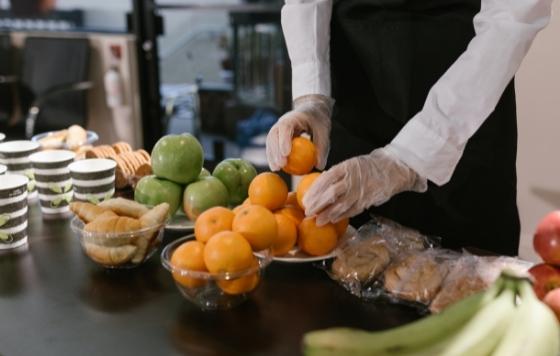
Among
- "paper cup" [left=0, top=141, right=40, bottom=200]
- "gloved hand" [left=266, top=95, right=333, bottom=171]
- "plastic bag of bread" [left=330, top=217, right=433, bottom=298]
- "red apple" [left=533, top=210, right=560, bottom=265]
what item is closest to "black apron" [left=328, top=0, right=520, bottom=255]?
"gloved hand" [left=266, top=95, right=333, bottom=171]

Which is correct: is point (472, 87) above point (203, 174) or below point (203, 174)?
above

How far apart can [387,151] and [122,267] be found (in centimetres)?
54

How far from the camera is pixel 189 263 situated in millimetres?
966

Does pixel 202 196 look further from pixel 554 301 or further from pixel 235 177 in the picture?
pixel 554 301

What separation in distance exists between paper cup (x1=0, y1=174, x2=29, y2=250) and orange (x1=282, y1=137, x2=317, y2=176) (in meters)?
0.52

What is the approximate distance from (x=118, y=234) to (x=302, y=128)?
44cm

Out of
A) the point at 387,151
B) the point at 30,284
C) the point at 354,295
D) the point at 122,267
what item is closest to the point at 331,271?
the point at 354,295

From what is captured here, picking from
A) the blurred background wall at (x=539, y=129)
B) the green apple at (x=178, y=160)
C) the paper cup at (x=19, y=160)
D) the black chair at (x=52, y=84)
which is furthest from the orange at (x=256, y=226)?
the black chair at (x=52, y=84)

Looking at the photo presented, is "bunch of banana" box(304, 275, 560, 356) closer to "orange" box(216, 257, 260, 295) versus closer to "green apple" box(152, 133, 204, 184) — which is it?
"orange" box(216, 257, 260, 295)

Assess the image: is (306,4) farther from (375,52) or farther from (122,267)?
(122,267)

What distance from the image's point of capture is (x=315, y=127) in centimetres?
135

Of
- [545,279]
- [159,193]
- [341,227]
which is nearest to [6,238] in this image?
[159,193]

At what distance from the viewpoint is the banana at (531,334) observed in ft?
2.14

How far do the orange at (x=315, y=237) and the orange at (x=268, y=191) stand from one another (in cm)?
6
